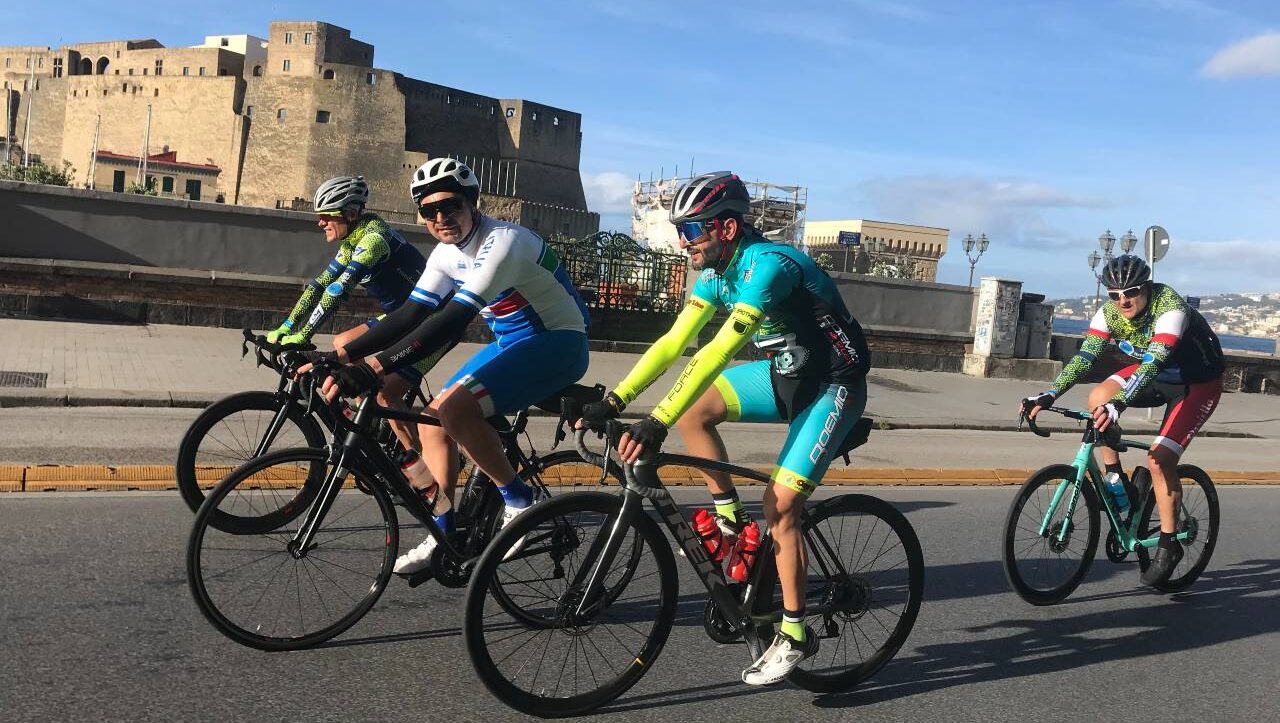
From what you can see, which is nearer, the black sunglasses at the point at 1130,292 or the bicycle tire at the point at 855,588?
the bicycle tire at the point at 855,588

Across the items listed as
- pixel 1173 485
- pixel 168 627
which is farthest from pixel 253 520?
pixel 1173 485

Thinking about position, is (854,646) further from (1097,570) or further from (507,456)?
(1097,570)

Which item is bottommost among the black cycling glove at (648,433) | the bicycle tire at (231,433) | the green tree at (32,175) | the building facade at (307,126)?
the bicycle tire at (231,433)

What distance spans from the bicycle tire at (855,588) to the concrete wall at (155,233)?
A: 1469cm

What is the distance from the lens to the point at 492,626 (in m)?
3.92

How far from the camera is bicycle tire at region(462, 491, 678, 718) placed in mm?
3896

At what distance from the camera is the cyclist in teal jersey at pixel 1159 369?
614 centimetres

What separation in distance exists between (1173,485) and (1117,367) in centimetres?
1588

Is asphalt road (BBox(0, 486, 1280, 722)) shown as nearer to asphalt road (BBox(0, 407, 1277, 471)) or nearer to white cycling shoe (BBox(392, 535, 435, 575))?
white cycling shoe (BBox(392, 535, 435, 575))

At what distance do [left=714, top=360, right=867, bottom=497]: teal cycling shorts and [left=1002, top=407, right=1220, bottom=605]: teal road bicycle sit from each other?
5.60 ft

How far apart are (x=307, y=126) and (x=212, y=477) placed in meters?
87.1

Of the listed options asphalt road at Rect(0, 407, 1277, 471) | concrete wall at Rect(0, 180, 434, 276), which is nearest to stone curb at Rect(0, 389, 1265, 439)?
asphalt road at Rect(0, 407, 1277, 471)

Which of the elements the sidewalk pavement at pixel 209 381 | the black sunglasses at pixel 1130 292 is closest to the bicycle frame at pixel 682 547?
the black sunglasses at pixel 1130 292

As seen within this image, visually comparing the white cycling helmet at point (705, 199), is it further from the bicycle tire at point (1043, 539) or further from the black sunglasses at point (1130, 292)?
the black sunglasses at point (1130, 292)
